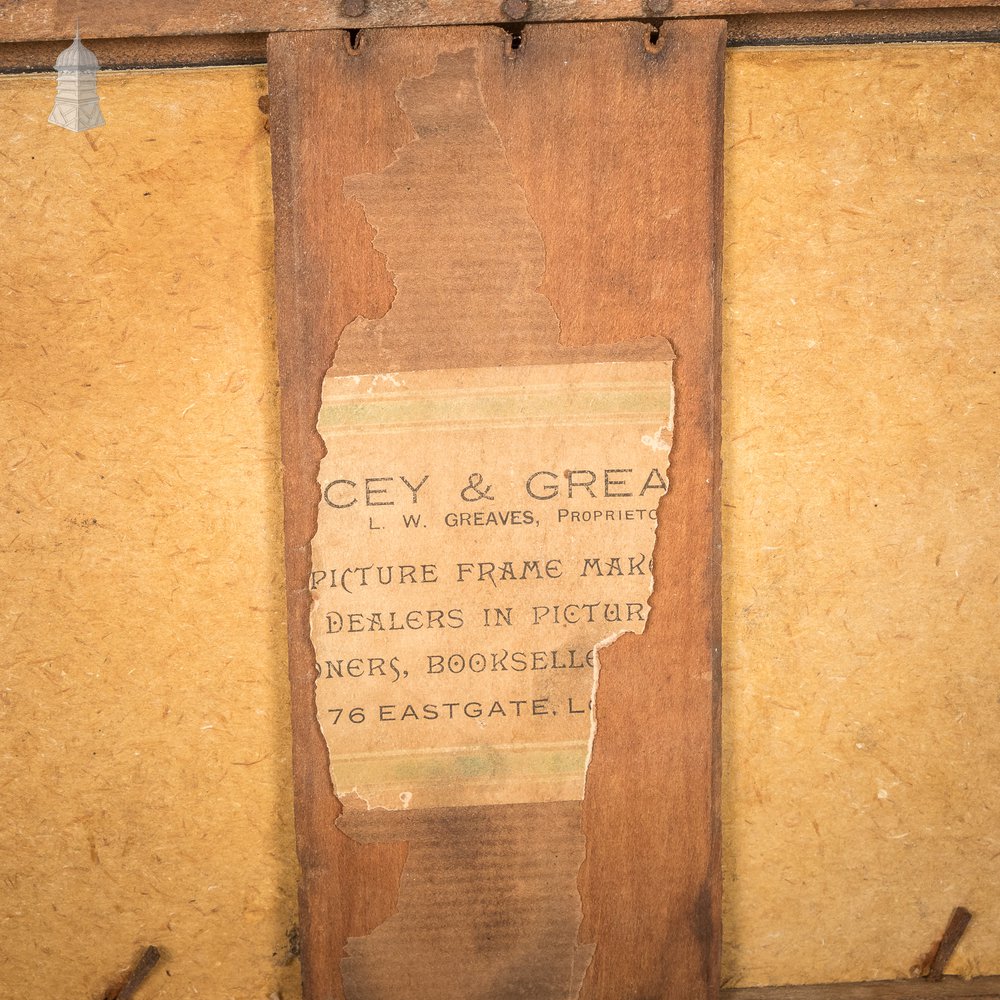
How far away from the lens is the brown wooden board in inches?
45.9

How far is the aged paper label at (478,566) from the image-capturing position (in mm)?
1191

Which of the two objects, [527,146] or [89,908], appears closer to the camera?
[527,146]

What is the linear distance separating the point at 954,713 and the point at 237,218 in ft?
4.56

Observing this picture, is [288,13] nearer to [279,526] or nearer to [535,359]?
[535,359]

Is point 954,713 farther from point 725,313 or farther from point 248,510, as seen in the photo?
point 248,510

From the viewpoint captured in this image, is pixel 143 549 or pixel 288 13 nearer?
pixel 288 13

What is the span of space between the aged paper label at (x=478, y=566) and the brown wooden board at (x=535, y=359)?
0.10ft

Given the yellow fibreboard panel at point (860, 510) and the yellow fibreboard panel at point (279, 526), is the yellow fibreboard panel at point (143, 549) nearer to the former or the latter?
the yellow fibreboard panel at point (279, 526)

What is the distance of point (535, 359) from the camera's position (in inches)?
46.7

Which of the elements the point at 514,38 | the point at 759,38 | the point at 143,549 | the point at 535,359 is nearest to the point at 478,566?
the point at 535,359

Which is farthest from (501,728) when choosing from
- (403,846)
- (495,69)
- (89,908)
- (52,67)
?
(52,67)

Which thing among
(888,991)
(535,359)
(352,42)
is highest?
(352,42)

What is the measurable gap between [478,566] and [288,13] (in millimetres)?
851

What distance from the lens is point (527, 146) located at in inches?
46.2
